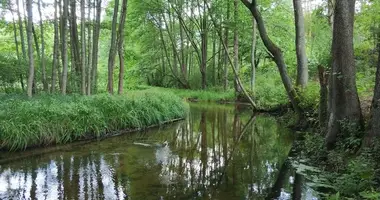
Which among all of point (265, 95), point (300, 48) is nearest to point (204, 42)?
point (265, 95)

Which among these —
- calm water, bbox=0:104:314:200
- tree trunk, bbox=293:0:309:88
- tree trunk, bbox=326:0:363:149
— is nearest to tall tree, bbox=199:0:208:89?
tree trunk, bbox=293:0:309:88

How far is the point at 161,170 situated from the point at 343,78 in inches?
146

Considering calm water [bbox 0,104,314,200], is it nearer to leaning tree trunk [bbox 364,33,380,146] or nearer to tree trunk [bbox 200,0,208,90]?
leaning tree trunk [bbox 364,33,380,146]

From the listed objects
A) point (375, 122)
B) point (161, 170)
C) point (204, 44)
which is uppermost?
point (204, 44)

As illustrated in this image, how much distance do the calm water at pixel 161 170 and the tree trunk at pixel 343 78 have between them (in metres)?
1.31

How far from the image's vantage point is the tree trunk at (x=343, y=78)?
19.0ft

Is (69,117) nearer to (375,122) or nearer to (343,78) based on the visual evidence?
(343,78)

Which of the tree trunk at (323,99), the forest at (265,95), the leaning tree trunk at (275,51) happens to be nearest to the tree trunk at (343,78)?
the forest at (265,95)

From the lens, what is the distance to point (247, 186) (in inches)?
204

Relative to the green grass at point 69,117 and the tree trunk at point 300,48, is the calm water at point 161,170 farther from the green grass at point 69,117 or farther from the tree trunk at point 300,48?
the tree trunk at point 300,48

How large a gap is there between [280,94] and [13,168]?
1107cm

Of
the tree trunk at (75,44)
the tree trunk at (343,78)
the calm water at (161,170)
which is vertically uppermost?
the tree trunk at (75,44)

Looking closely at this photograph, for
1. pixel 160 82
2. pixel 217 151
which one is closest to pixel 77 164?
pixel 217 151

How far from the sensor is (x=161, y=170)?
20.0 ft
